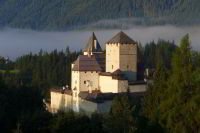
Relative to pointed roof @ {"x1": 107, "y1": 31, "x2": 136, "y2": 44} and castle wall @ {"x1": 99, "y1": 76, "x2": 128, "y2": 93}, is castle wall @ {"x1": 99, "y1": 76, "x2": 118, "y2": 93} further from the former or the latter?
pointed roof @ {"x1": 107, "y1": 31, "x2": 136, "y2": 44}

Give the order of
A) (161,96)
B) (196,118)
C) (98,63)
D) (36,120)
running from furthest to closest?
(98,63) < (161,96) < (36,120) < (196,118)

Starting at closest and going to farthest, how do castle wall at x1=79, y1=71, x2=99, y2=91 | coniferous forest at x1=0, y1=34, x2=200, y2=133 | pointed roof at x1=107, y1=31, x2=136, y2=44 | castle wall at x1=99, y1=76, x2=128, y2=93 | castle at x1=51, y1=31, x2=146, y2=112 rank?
coniferous forest at x1=0, y1=34, x2=200, y2=133 → castle wall at x1=99, y1=76, x2=128, y2=93 → castle at x1=51, y1=31, x2=146, y2=112 → pointed roof at x1=107, y1=31, x2=136, y2=44 → castle wall at x1=79, y1=71, x2=99, y2=91

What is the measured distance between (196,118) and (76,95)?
96.7ft

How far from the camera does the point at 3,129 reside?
123ft

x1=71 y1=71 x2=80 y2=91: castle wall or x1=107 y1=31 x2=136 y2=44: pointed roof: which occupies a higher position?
x1=107 y1=31 x2=136 y2=44: pointed roof

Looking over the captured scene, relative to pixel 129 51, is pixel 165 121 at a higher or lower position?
lower

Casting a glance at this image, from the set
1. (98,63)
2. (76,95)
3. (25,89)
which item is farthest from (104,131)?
(98,63)

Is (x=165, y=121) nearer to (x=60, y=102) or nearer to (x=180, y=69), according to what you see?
(x=180, y=69)

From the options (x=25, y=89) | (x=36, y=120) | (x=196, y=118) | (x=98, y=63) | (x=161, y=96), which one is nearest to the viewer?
(x=196, y=118)

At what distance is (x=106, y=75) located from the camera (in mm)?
63656

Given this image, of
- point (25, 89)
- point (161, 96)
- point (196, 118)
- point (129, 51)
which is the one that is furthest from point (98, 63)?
point (196, 118)

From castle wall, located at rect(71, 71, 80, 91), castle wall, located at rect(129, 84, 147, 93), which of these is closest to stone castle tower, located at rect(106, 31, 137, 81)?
castle wall, located at rect(129, 84, 147, 93)

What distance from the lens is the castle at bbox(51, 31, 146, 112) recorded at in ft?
202

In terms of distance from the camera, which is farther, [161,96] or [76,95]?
[76,95]
